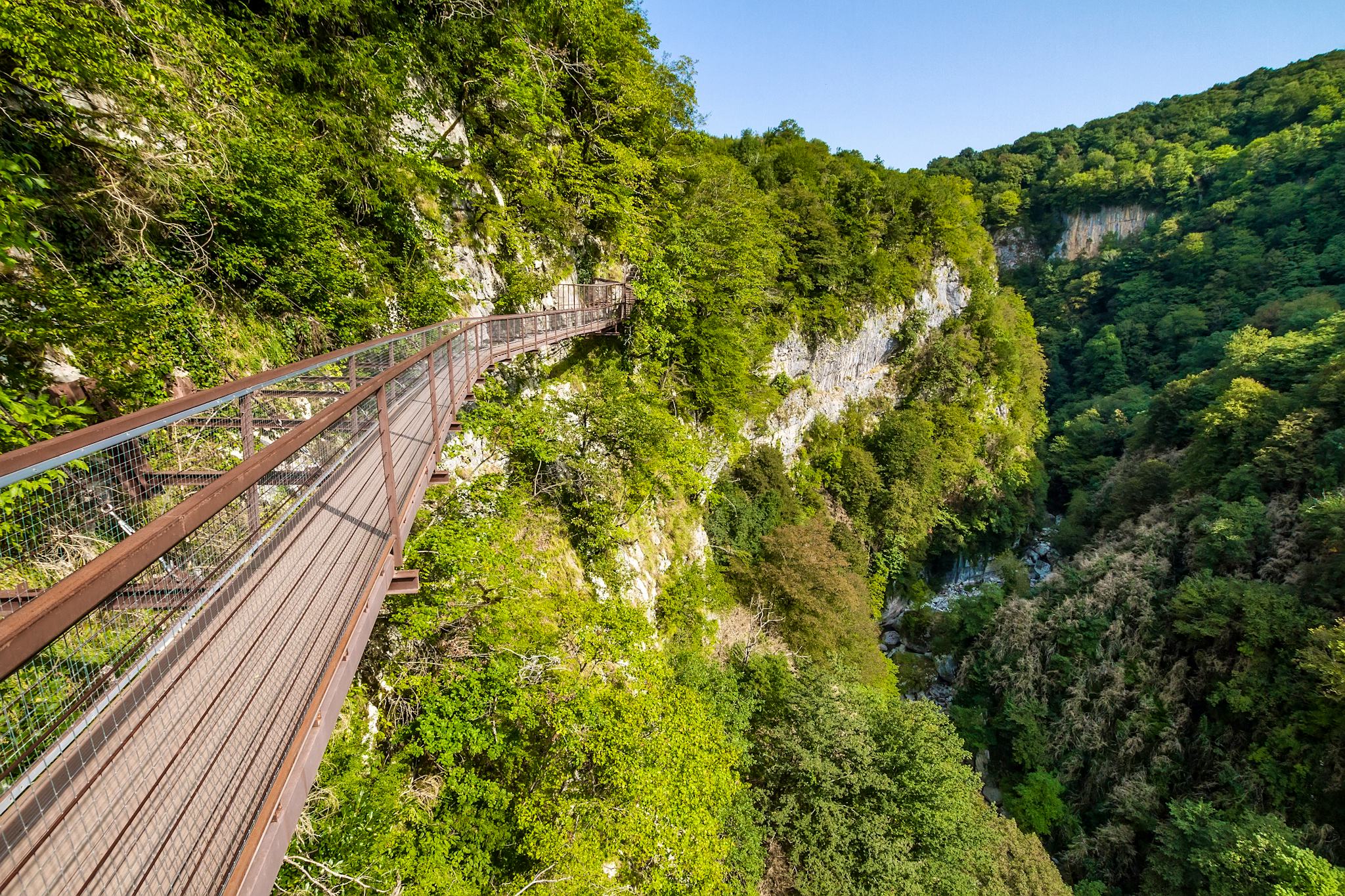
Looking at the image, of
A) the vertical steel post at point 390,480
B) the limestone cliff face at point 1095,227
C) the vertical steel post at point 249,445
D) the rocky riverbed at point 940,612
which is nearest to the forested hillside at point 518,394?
the vertical steel post at point 249,445

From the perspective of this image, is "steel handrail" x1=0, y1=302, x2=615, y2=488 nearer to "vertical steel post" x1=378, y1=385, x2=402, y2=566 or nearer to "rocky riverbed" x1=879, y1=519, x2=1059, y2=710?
"vertical steel post" x1=378, y1=385, x2=402, y2=566

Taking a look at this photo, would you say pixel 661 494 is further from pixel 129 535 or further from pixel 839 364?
pixel 839 364

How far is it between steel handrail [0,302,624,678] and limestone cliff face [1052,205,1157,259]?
69629mm

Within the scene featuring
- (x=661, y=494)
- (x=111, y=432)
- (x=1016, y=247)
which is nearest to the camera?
(x=111, y=432)

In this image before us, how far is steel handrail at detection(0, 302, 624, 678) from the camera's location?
771 mm

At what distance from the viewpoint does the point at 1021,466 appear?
29.1 m

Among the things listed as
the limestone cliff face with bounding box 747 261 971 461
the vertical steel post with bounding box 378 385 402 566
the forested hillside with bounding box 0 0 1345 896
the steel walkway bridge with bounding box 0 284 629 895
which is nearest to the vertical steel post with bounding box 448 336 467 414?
the forested hillside with bounding box 0 0 1345 896

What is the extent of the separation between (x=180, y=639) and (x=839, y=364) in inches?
961

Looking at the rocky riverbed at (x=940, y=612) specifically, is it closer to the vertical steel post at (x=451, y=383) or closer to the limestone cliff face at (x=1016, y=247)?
the vertical steel post at (x=451, y=383)

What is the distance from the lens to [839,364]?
77.6ft

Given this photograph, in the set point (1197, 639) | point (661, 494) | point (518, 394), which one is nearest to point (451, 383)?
point (518, 394)

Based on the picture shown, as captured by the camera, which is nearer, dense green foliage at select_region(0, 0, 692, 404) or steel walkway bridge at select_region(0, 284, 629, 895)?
steel walkway bridge at select_region(0, 284, 629, 895)

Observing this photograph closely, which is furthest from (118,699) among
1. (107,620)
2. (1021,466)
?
(1021,466)

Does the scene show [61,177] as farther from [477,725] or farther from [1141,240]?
[1141,240]
